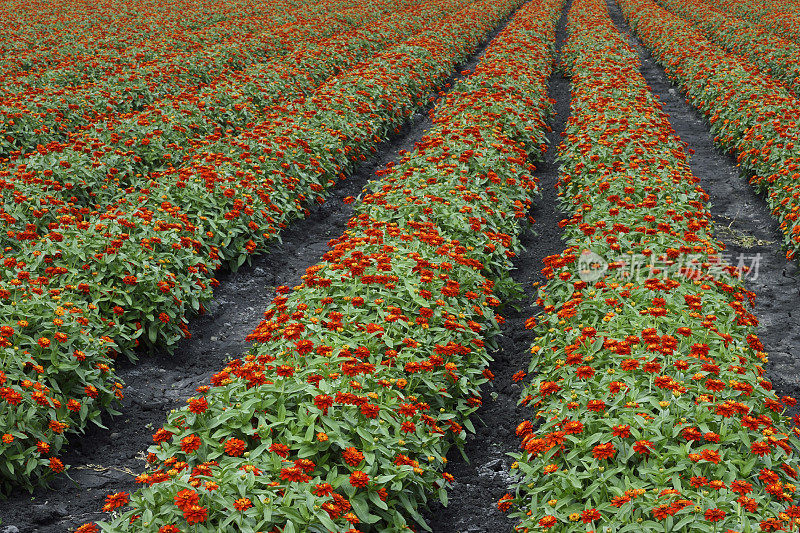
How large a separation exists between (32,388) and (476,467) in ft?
9.23

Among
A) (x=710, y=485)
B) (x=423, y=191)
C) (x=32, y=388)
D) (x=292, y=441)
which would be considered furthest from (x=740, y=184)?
(x=32, y=388)

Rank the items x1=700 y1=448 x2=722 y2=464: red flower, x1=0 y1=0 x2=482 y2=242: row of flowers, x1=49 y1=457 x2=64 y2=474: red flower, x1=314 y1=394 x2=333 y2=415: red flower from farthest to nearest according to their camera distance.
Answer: x1=0 y1=0 x2=482 y2=242: row of flowers, x1=49 y1=457 x2=64 y2=474: red flower, x1=314 y1=394 x2=333 y2=415: red flower, x1=700 y1=448 x2=722 y2=464: red flower

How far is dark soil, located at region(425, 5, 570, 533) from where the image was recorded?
12.8 feet

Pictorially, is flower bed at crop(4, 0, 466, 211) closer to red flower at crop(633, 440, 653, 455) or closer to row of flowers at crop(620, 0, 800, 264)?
red flower at crop(633, 440, 653, 455)

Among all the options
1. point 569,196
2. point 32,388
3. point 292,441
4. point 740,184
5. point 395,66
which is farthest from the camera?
point 395,66

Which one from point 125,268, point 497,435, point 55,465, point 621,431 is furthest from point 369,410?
point 125,268

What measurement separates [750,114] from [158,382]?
30.3 feet

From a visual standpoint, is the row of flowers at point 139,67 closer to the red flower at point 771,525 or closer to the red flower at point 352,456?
the red flower at point 352,456

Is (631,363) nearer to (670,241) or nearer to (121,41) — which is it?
(670,241)

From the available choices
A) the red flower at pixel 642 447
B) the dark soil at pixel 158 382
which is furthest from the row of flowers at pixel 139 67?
the red flower at pixel 642 447

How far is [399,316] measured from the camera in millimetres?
4492

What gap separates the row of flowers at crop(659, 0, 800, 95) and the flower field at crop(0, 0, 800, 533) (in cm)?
351

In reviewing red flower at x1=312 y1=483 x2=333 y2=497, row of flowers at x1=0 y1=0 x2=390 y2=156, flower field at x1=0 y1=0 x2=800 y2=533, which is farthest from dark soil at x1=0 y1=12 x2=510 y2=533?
row of flowers at x1=0 y1=0 x2=390 y2=156

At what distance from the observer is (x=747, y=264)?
6.93 meters
